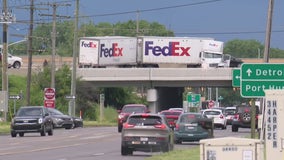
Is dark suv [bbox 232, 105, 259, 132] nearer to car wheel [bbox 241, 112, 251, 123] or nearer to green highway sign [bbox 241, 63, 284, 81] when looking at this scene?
car wheel [bbox 241, 112, 251, 123]

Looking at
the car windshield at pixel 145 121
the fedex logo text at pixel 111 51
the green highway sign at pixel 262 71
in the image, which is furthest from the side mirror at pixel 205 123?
the fedex logo text at pixel 111 51

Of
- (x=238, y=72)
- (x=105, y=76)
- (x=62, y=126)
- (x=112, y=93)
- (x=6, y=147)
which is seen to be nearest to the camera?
(x=238, y=72)

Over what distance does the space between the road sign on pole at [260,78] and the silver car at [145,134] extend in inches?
409

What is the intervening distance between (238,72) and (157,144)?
26.9 feet

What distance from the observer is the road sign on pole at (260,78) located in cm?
2148

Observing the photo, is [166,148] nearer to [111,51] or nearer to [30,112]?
[30,112]

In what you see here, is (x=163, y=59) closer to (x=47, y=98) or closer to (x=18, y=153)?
(x=47, y=98)

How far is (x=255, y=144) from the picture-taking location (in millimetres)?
14273

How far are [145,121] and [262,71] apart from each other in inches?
444

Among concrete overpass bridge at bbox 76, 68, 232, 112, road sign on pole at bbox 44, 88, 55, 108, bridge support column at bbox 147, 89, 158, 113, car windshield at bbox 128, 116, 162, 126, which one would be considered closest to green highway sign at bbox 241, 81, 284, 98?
car windshield at bbox 128, 116, 162, 126

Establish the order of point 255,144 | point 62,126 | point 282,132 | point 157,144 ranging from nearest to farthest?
1. point 255,144
2. point 282,132
3. point 157,144
4. point 62,126

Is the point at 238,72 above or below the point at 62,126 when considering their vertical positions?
above

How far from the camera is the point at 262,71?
21.8 meters

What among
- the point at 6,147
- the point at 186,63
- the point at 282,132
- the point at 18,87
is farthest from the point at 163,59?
the point at 282,132
